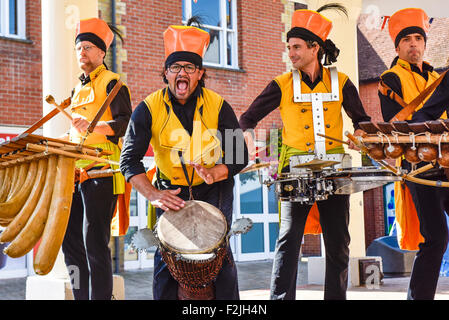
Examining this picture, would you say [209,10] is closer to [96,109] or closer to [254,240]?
[254,240]

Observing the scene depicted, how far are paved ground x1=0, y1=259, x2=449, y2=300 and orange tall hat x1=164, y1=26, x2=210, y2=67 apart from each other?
359 centimetres

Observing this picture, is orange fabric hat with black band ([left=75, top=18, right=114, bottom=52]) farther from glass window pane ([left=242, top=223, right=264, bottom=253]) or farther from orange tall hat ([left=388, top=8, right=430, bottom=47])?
glass window pane ([left=242, top=223, right=264, bottom=253])

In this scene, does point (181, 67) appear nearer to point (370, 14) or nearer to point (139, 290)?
point (370, 14)

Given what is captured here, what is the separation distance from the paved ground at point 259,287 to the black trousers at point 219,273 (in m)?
3.21

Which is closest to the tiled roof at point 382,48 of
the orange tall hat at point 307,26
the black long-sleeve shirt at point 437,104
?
the orange tall hat at point 307,26

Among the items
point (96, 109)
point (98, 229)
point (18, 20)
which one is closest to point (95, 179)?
point (98, 229)

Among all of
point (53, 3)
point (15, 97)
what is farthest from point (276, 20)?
point (53, 3)

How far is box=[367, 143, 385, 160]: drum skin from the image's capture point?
346cm

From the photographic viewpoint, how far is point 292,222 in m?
4.13

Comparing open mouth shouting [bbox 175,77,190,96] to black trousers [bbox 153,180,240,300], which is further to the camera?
open mouth shouting [bbox 175,77,190,96]

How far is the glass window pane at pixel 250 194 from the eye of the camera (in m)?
14.4

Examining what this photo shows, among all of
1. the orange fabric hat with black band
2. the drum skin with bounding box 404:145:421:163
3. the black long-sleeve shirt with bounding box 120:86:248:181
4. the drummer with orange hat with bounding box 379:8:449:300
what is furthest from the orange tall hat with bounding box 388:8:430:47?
the orange fabric hat with black band

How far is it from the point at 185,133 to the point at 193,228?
0.61 meters

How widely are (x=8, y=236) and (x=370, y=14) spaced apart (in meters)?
4.98
